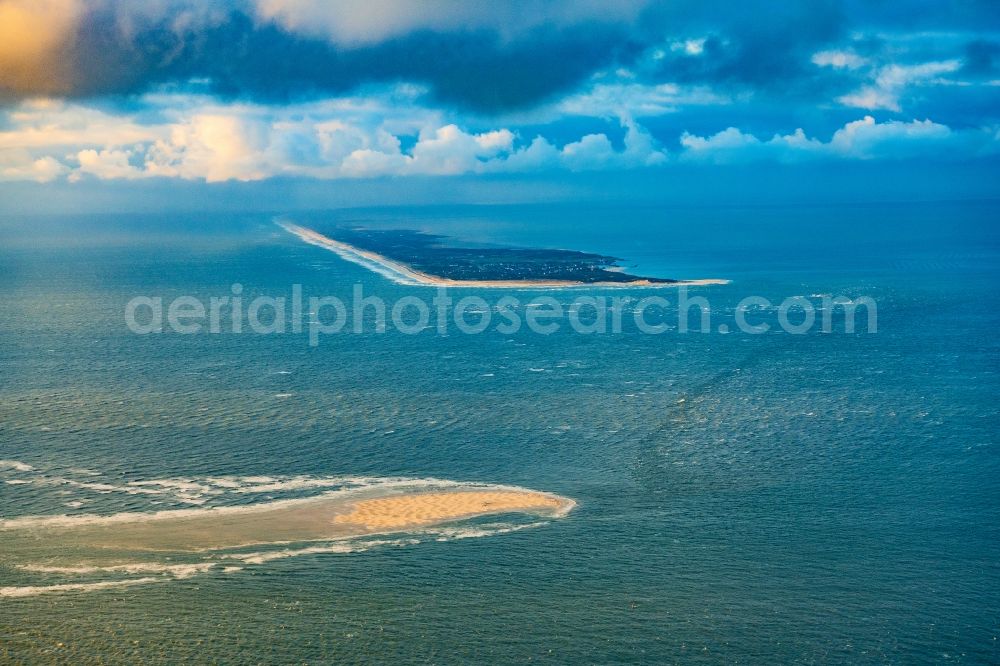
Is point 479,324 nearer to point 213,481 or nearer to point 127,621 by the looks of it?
point 213,481

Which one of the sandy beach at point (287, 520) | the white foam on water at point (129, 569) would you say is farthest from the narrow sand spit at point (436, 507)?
the white foam on water at point (129, 569)

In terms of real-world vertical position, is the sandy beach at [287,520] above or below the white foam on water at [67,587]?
above

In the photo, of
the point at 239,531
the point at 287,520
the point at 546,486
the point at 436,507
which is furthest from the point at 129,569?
the point at 546,486

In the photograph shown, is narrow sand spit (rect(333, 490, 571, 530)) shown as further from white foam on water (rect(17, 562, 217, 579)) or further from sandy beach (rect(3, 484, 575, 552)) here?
white foam on water (rect(17, 562, 217, 579))

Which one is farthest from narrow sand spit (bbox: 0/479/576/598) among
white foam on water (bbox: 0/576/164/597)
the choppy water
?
the choppy water

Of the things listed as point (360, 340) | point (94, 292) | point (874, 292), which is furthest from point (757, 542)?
point (94, 292)

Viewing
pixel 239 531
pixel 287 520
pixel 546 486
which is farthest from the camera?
pixel 546 486

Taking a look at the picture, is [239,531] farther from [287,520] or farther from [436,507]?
[436,507]

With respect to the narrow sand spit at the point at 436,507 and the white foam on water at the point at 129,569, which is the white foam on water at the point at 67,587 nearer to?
the white foam on water at the point at 129,569
